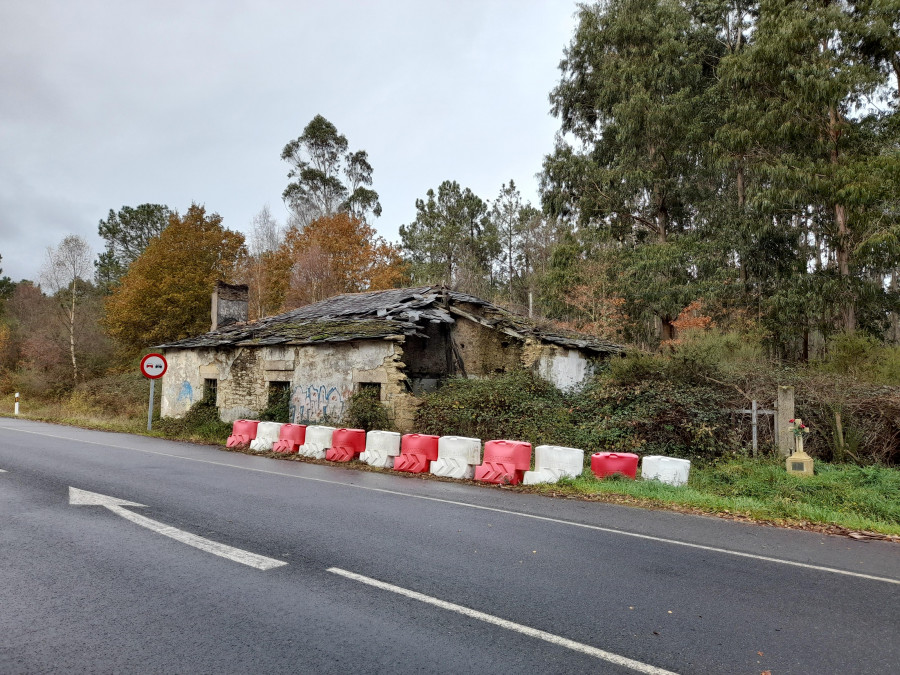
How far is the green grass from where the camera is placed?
714 cm

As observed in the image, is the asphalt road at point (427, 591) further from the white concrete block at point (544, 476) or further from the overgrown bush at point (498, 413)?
the overgrown bush at point (498, 413)

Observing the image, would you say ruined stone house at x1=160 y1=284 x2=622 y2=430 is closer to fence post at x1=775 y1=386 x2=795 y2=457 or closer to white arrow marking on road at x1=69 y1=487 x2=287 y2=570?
fence post at x1=775 y1=386 x2=795 y2=457

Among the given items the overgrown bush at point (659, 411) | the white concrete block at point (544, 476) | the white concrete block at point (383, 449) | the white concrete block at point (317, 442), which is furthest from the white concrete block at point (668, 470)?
the white concrete block at point (317, 442)

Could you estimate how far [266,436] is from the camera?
13672 mm

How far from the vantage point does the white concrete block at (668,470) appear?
9.02 metres

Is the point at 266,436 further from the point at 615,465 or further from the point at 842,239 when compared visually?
the point at 842,239

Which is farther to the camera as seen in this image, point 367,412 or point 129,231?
point 129,231

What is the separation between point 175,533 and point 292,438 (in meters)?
7.52

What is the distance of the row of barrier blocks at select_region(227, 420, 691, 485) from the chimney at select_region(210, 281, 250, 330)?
1266 cm

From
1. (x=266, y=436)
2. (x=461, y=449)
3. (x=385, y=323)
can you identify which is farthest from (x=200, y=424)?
(x=461, y=449)

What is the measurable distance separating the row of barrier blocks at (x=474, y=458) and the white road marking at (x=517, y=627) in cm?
540

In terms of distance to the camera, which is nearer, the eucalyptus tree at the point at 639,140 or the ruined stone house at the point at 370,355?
the ruined stone house at the point at 370,355

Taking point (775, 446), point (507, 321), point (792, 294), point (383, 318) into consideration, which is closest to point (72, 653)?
point (775, 446)

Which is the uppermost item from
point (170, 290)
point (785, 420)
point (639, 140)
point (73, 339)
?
point (639, 140)
